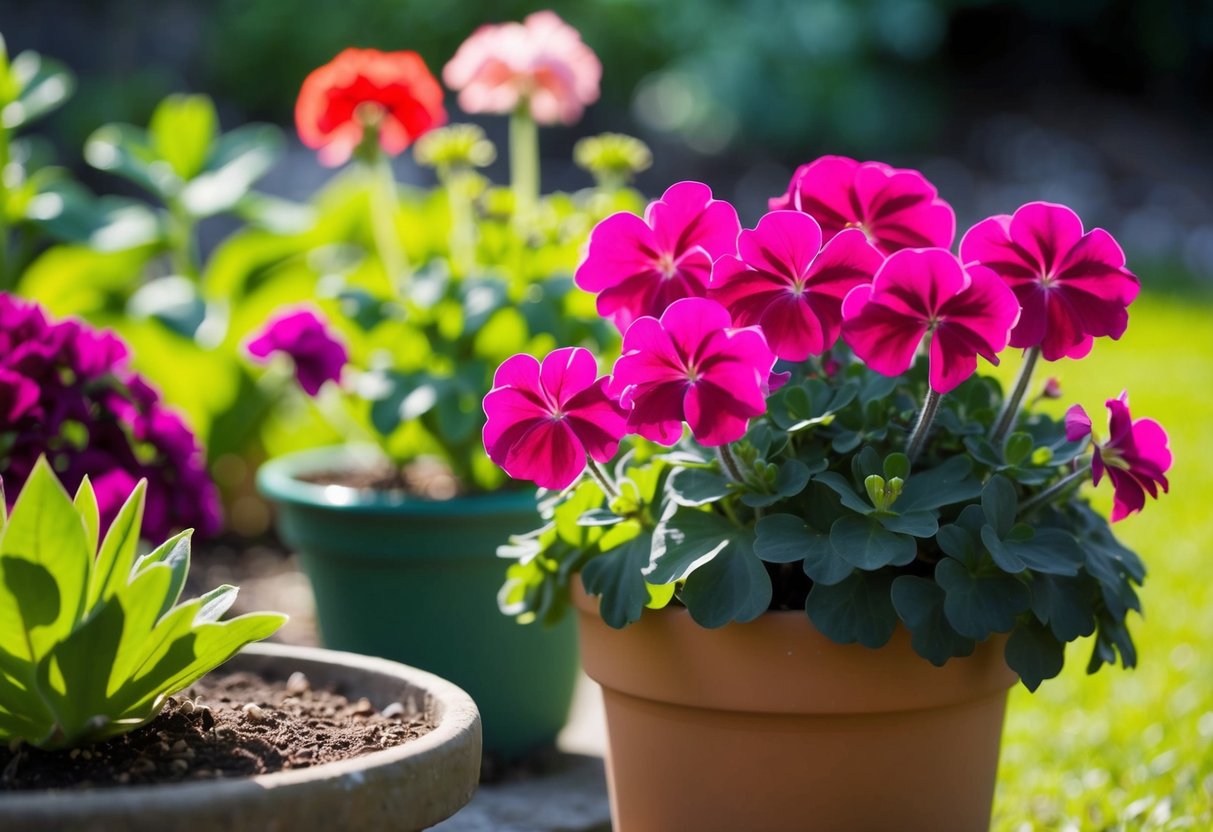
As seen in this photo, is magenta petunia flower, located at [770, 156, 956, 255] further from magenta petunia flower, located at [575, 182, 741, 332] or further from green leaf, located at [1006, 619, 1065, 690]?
green leaf, located at [1006, 619, 1065, 690]

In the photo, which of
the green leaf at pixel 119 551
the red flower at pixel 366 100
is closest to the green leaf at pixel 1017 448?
the green leaf at pixel 119 551

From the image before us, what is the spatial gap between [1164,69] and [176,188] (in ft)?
24.9

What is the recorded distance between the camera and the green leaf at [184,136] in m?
2.95

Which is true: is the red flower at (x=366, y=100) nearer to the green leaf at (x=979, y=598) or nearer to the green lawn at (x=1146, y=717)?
the green lawn at (x=1146, y=717)

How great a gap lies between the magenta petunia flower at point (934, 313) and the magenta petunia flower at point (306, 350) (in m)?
1.14

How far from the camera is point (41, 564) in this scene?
3.57 feet

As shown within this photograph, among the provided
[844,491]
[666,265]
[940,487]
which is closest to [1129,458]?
[940,487]

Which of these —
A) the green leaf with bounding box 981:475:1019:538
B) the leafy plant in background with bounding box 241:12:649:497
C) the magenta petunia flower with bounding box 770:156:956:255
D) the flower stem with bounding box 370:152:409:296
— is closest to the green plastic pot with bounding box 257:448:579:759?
Result: the leafy plant in background with bounding box 241:12:649:497

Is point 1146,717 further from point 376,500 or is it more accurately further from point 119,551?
point 119,551

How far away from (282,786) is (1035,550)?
73 cm

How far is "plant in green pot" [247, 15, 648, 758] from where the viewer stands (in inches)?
82.1

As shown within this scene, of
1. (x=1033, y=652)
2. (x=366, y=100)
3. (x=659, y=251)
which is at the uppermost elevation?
(x=366, y=100)

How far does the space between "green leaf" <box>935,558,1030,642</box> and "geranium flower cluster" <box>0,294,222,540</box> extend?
106 cm

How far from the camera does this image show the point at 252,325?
3.04m
